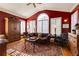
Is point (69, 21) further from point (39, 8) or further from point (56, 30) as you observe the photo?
point (39, 8)

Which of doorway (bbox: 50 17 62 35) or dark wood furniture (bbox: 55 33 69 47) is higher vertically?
doorway (bbox: 50 17 62 35)

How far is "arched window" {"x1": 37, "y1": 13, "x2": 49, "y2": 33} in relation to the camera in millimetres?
3214

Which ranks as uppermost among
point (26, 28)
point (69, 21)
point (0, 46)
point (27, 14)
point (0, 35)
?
point (27, 14)

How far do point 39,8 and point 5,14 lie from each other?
3.82 ft

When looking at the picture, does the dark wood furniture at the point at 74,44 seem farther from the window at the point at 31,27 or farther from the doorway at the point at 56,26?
the window at the point at 31,27

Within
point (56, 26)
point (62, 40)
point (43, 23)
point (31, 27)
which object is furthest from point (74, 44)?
point (31, 27)

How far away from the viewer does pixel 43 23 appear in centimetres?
333

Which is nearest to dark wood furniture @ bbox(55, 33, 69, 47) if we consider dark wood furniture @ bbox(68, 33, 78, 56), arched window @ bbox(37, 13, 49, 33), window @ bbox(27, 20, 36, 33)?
dark wood furniture @ bbox(68, 33, 78, 56)

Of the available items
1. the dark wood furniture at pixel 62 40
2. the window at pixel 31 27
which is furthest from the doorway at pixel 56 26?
the window at pixel 31 27

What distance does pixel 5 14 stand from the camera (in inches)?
127

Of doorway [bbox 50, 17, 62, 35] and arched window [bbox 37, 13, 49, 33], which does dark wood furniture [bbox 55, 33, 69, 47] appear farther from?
arched window [bbox 37, 13, 49, 33]

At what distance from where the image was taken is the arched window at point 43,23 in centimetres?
321

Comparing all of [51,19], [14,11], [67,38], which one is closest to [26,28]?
[14,11]

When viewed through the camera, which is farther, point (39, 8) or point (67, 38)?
point (67, 38)
